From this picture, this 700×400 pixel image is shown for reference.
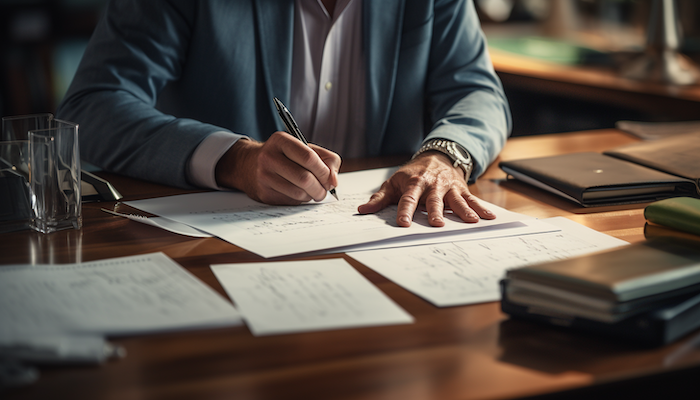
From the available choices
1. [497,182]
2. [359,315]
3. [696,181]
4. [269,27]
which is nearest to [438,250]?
[359,315]

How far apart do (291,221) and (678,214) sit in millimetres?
497

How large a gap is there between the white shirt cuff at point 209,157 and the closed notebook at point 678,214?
620 millimetres

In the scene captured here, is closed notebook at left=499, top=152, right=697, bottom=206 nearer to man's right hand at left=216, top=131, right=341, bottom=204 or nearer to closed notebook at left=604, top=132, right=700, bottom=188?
closed notebook at left=604, top=132, right=700, bottom=188

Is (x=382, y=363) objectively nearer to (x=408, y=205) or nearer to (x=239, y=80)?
(x=408, y=205)

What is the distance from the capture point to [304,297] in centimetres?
60

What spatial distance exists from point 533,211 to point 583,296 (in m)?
0.42

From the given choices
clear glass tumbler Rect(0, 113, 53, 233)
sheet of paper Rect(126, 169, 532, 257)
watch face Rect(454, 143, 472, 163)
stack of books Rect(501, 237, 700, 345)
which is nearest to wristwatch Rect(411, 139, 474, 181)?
watch face Rect(454, 143, 472, 163)

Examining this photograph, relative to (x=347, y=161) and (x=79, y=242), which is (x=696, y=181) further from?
(x=79, y=242)

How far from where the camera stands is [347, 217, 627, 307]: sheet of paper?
63 centimetres

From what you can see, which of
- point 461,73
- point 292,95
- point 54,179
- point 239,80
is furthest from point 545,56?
point 54,179

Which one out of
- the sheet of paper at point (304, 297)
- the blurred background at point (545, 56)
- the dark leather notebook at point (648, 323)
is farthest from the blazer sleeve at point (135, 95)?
the blurred background at point (545, 56)

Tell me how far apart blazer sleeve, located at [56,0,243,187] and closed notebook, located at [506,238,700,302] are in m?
0.64

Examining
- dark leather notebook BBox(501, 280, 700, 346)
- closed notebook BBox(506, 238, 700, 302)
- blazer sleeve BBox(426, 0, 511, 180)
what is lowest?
dark leather notebook BBox(501, 280, 700, 346)

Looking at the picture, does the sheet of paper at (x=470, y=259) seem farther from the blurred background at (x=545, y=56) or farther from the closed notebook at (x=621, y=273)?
the blurred background at (x=545, y=56)
